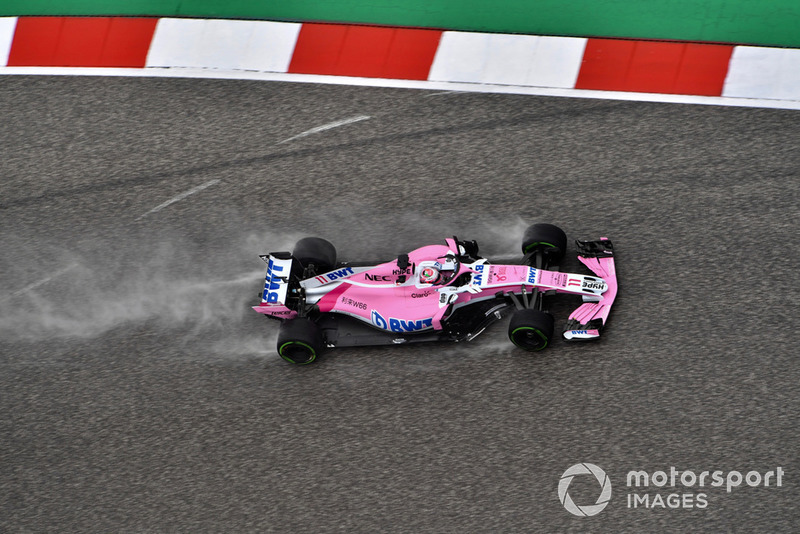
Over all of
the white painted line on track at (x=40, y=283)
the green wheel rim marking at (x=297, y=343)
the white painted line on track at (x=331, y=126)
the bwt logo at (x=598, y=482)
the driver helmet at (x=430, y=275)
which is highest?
the white painted line on track at (x=331, y=126)

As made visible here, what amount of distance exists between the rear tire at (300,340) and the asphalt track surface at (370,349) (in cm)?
23

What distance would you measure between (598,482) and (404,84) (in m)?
5.20

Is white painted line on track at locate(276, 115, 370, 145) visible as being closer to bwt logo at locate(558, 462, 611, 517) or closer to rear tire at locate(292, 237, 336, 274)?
rear tire at locate(292, 237, 336, 274)

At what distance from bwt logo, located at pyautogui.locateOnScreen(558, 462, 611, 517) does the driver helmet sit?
211cm

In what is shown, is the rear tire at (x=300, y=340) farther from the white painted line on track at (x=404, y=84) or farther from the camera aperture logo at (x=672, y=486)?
the white painted line on track at (x=404, y=84)

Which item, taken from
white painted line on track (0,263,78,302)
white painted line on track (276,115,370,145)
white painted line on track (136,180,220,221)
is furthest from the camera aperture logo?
white painted line on track (0,263,78,302)

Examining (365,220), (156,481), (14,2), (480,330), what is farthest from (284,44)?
(156,481)

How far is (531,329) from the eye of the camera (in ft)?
25.8

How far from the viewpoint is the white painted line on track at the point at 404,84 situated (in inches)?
384

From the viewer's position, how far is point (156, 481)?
811 cm

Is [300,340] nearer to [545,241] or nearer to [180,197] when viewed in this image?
[545,241]

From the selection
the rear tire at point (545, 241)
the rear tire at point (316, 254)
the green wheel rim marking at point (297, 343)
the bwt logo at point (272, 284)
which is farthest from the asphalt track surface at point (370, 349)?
the bwt logo at point (272, 284)

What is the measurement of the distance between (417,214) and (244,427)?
2926 mm

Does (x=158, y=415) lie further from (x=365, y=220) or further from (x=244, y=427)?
(x=365, y=220)
